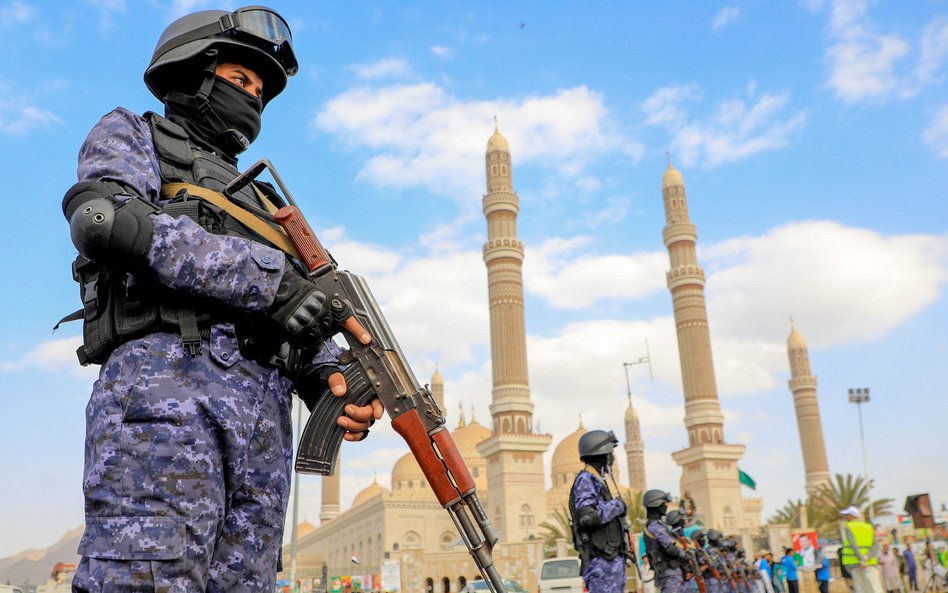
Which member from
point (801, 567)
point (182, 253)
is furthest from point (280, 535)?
point (801, 567)

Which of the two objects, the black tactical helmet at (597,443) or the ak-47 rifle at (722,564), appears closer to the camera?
the black tactical helmet at (597,443)

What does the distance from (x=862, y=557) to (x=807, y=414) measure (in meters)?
40.6

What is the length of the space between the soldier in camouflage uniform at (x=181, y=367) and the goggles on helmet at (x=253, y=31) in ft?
0.19

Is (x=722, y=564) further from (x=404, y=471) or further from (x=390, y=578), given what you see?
(x=404, y=471)

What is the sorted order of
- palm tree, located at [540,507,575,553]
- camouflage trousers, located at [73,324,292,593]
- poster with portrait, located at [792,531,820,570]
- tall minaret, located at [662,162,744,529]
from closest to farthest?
camouflage trousers, located at [73,324,292,593] < poster with portrait, located at [792,531,820,570] < palm tree, located at [540,507,575,553] < tall minaret, located at [662,162,744,529]

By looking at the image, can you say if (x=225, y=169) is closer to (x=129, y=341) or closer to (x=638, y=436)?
(x=129, y=341)

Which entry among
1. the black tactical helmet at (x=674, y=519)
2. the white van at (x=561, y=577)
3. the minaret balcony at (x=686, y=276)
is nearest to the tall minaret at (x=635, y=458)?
the minaret balcony at (x=686, y=276)

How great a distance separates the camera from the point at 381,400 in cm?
205

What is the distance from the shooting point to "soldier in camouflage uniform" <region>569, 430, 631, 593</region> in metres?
5.75

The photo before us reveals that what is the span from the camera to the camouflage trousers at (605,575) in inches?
227

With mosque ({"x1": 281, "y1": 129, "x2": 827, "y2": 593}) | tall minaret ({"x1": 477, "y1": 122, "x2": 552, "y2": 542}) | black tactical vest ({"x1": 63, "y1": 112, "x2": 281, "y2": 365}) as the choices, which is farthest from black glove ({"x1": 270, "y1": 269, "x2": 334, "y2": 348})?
tall minaret ({"x1": 477, "y1": 122, "x2": 552, "y2": 542})

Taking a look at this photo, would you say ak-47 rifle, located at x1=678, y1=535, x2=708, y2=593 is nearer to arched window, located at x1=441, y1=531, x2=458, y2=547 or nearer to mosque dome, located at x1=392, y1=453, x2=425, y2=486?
arched window, located at x1=441, y1=531, x2=458, y2=547

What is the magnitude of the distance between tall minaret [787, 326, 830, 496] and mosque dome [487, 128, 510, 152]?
24429mm

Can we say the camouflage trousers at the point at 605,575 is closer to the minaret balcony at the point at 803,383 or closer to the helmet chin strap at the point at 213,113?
the helmet chin strap at the point at 213,113
